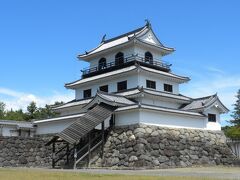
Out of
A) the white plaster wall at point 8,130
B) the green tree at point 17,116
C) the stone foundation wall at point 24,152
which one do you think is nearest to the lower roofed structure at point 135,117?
the stone foundation wall at point 24,152

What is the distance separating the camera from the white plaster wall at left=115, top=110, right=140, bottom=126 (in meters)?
25.3

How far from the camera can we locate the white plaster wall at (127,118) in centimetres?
2528

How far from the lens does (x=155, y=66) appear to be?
33.3m

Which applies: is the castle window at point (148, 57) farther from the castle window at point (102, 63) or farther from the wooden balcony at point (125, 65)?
the castle window at point (102, 63)

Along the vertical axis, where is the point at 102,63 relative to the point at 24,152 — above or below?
above

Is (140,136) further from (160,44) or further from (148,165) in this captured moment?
(160,44)

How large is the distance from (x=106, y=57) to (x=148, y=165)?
14.9 meters

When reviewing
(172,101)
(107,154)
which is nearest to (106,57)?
(172,101)

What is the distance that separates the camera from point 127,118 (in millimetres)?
25859

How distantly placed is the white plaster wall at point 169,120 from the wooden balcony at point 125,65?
671cm

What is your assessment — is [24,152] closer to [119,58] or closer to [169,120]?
[169,120]

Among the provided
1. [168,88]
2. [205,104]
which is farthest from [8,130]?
[205,104]

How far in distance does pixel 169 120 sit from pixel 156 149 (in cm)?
323

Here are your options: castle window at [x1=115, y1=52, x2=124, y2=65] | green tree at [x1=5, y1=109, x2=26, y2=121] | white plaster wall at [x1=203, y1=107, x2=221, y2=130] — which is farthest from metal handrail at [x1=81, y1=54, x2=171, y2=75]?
green tree at [x1=5, y1=109, x2=26, y2=121]
